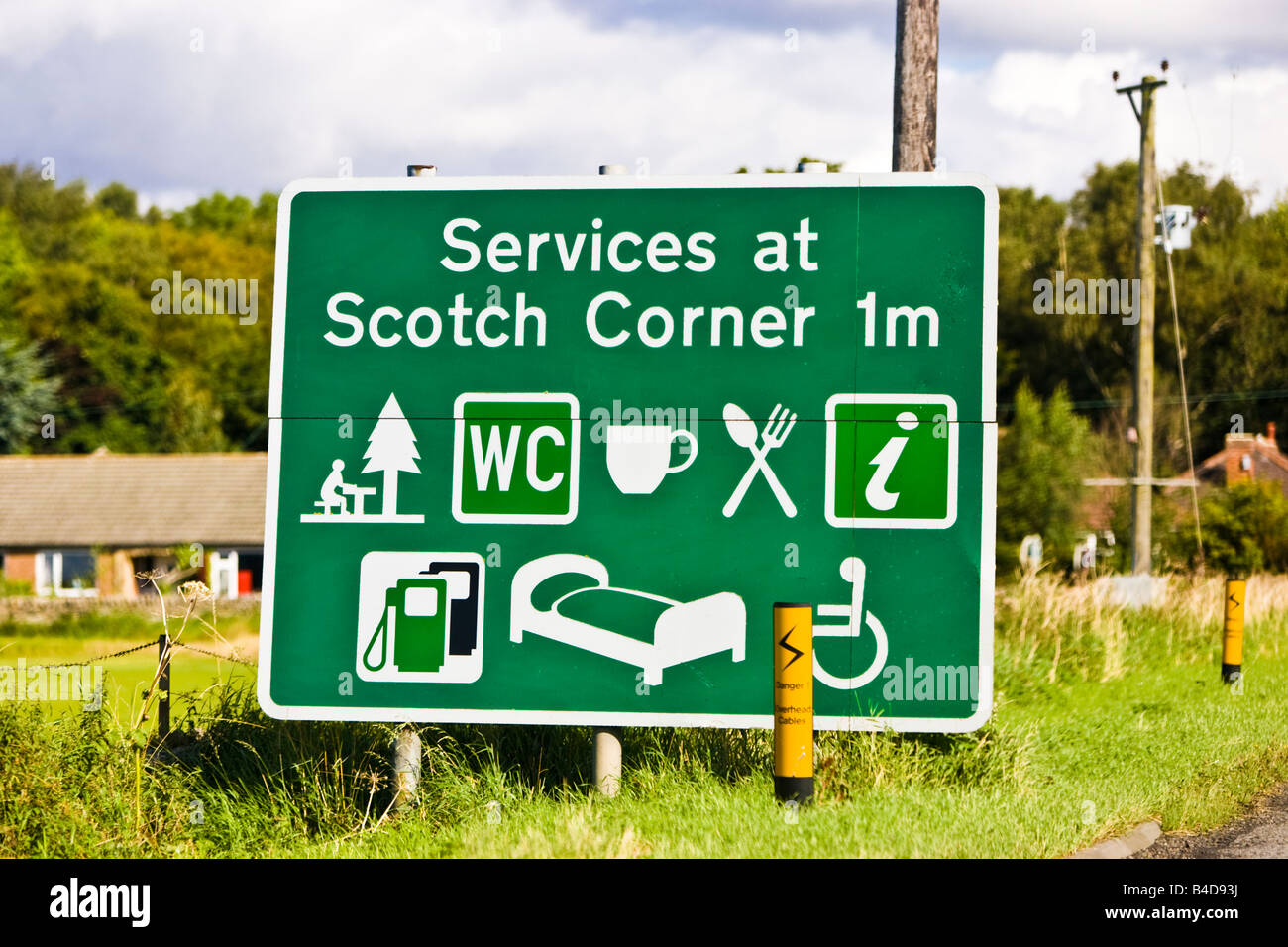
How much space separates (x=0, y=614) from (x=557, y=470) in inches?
1722

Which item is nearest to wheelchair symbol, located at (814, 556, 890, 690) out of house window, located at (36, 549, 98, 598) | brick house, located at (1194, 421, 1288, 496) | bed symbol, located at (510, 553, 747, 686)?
bed symbol, located at (510, 553, 747, 686)

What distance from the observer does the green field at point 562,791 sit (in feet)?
22.6

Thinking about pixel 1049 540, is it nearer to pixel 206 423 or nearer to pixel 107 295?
pixel 206 423

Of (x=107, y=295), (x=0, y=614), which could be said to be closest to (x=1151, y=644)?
(x=0, y=614)

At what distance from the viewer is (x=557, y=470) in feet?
24.7

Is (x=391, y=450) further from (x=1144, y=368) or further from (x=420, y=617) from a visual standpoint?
(x=1144, y=368)

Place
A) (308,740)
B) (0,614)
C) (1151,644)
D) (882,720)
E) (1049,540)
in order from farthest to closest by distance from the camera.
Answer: (1049,540), (0,614), (1151,644), (308,740), (882,720)

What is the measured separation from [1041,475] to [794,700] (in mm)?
45077

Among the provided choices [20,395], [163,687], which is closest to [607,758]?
[163,687]

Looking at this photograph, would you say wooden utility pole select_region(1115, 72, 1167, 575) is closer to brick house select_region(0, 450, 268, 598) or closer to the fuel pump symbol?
the fuel pump symbol

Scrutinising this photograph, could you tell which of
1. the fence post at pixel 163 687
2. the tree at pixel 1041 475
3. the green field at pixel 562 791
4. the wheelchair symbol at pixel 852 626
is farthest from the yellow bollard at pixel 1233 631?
the tree at pixel 1041 475

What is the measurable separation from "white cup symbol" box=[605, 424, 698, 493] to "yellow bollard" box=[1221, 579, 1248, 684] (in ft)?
27.0

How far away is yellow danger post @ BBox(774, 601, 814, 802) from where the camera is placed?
6.70 m

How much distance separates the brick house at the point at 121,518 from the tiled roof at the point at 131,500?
38 mm
